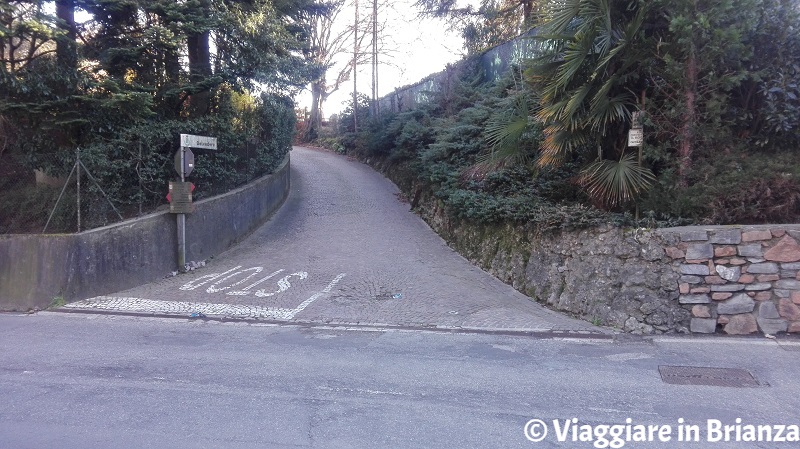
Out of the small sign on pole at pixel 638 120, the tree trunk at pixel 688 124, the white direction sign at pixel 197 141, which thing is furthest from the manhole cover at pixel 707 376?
the white direction sign at pixel 197 141

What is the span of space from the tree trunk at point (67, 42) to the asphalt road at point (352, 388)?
5.83 m

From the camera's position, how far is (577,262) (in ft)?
30.3

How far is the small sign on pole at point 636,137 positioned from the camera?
9195 millimetres

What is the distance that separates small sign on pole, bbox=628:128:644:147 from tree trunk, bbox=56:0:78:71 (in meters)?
10.2

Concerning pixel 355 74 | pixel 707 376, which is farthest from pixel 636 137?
pixel 355 74

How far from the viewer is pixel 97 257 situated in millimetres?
10609

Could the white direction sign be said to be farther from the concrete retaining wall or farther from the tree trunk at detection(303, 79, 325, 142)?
the tree trunk at detection(303, 79, 325, 142)

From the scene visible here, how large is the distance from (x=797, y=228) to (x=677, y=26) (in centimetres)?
322

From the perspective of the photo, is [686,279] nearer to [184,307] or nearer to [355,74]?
[184,307]

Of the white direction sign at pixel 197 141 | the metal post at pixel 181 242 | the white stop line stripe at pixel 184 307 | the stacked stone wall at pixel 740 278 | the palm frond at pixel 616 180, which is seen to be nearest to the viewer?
the stacked stone wall at pixel 740 278

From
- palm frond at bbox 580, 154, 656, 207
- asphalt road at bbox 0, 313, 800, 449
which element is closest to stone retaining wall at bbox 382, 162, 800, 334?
asphalt road at bbox 0, 313, 800, 449

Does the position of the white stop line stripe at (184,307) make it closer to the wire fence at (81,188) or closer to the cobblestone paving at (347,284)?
the cobblestone paving at (347,284)

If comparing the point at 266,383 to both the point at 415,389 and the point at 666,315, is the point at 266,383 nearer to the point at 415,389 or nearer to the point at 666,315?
the point at 415,389

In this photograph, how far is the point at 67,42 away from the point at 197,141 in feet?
9.75
